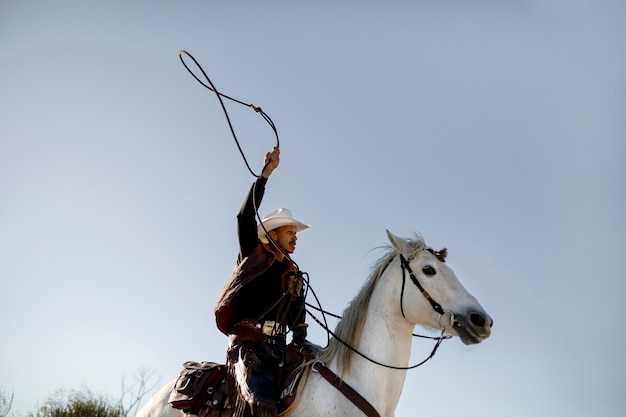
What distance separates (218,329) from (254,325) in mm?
425

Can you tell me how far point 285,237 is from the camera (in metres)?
6.18

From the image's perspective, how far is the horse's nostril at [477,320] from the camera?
4941 millimetres

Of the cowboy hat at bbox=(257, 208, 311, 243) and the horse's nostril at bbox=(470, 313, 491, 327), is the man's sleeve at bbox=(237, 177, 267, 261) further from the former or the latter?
the horse's nostril at bbox=(470, 313, 491, 327)

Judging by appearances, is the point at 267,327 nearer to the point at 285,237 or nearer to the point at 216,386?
the point at 216,386

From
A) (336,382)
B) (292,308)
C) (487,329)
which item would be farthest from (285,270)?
(487,329)

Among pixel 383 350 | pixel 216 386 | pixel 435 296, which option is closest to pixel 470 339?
pixel 435 296

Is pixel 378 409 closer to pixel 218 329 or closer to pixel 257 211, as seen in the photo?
pixel 218 329

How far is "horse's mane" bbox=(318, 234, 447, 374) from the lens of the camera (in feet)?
17.5

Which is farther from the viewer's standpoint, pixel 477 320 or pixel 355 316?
pixel 355 316

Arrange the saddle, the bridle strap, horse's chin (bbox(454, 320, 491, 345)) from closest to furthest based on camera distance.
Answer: horse's chin (bbox(454, 320, 491, 345)), the saddle, the bridle strap

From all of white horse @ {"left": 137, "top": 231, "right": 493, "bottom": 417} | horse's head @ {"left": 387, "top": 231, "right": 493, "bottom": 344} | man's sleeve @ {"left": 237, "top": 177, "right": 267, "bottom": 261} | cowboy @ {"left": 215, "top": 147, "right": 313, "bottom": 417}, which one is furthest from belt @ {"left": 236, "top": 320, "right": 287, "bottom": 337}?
horse's head @ {"left": 387, "top": 231, "right": 493, "bottom": 344}

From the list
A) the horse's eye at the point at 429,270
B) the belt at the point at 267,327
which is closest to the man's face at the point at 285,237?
the belt at the point at 267,327

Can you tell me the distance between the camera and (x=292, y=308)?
5914 millimetres

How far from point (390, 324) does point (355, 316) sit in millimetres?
360
